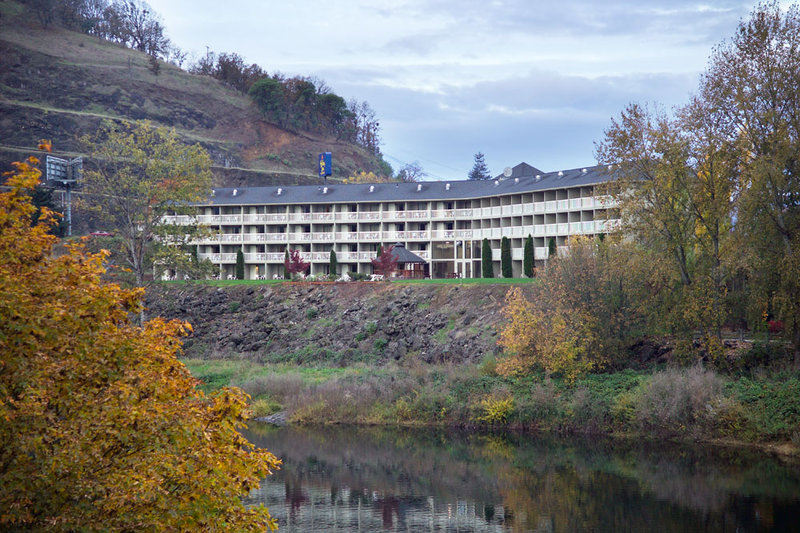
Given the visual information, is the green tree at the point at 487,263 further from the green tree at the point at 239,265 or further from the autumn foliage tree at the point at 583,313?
the autumn foliage tree at the point at 583,313

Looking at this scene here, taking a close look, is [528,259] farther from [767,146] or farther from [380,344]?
[767,146]

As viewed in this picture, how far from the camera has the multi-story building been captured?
83.1 meters

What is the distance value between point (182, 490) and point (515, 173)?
90560mm

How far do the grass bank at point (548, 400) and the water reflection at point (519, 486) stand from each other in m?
1.76

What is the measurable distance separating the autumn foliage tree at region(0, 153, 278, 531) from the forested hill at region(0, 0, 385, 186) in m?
110

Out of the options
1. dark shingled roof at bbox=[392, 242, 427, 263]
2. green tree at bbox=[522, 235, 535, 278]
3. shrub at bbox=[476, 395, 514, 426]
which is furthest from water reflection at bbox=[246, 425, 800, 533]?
dark shingled roof at bbox=[392, 242, 427, 263]

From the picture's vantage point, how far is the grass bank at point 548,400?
3628cm

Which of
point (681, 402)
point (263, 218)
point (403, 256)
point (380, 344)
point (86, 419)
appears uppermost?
point (263, 218)

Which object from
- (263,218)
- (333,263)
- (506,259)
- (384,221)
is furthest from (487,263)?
(263,218)

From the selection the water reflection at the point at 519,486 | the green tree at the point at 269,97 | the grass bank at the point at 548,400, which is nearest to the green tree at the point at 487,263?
the grass bank at the point at 548,400

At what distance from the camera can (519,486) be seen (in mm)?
31797

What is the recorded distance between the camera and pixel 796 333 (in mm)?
38531

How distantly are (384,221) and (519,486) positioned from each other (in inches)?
2484

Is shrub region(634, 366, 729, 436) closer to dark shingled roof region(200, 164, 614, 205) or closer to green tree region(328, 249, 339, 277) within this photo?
dark shingled roof region(200, 164, 614, 205)
